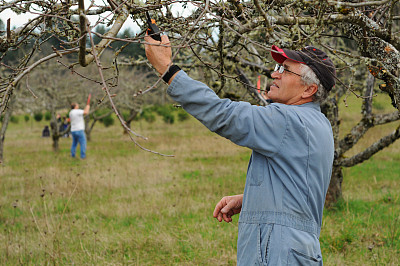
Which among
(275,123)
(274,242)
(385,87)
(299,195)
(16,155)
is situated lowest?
(16,155)

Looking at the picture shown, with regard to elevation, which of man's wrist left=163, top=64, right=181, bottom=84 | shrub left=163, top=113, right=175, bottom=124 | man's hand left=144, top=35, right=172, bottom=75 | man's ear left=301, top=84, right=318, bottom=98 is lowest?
shrub left=163, top=113, right=175, bottom=124

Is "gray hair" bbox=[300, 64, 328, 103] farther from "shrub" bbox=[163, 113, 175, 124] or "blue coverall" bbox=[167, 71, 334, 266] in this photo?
"shrub" bbox=[163, 113, 175, 124]

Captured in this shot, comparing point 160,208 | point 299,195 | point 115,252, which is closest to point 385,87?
point 299,195

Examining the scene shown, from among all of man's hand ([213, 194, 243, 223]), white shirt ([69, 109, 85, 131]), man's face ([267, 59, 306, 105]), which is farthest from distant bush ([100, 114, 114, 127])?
man's face ([267, 59, 306, 105])

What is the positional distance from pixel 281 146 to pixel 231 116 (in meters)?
0.31

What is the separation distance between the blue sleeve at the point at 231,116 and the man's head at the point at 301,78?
279 millimetres

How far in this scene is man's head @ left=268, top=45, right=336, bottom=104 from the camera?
2229 mm

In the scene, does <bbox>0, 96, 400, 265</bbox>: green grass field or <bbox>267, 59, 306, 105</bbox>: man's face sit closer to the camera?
<bbox>267, 59, 306, 105</bbox>: man's face

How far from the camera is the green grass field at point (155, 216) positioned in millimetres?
4773

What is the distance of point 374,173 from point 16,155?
12452mm

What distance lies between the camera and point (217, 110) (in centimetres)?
197

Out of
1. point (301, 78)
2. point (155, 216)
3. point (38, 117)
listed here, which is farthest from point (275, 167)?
point (38, 117)

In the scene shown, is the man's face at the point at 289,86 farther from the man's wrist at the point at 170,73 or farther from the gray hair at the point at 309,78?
the man's wrist at the point at 170,73

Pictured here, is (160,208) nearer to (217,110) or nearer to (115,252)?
(115,252)
